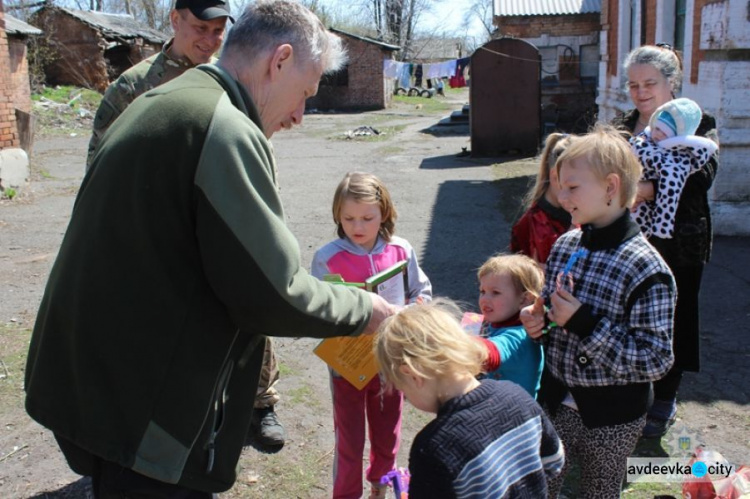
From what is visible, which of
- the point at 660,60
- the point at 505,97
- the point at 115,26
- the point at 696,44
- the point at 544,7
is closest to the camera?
the point at 660,60

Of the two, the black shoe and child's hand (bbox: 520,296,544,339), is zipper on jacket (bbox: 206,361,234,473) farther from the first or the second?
the black shoe

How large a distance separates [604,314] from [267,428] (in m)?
2.09

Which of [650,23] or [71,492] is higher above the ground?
[650,23]

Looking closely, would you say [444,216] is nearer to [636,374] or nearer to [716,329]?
[716,329]

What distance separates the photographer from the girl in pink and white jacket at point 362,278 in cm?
302

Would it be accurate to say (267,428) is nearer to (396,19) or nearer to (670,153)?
(670,153)

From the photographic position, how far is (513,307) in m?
2.65

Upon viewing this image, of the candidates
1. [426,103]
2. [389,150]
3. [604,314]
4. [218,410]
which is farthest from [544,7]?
[218,410]

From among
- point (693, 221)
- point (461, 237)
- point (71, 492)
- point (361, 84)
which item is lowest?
point (71, 492)

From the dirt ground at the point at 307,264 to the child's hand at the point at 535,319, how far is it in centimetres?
118

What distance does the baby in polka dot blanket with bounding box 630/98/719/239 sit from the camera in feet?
10.5

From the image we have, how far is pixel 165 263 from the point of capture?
1.71 metres

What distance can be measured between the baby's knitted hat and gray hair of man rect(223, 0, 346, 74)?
6.19ft

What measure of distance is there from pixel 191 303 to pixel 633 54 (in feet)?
9.06
